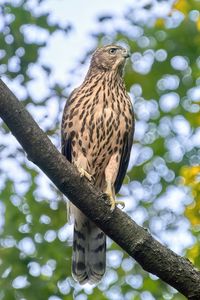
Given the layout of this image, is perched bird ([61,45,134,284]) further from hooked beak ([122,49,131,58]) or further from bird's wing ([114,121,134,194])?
hooked beak ([122,49,131,58])

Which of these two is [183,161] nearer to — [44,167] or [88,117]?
[88,117]

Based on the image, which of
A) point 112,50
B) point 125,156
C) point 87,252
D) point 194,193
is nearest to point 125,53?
point 112,50

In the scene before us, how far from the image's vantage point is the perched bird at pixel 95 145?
5.77 m

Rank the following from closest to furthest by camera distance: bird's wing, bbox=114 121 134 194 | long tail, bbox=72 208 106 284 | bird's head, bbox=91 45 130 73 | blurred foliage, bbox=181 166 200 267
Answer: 1. blurred foliage, bbox=181 166 200 267
2. long tail, bbox=72 208 106 284
3. bird's wing, bbox=114 121 134 194
4. bird's head, bbox=91 45 130 73

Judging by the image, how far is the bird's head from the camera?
21.1ft

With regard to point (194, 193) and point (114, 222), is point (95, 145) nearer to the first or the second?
point (194, 193)

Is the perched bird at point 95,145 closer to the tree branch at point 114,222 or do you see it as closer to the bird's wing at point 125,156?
the bird's wing at point 125,156

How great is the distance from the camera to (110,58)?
6516 millimetres

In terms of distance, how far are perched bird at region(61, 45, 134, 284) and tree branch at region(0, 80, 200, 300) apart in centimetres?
122

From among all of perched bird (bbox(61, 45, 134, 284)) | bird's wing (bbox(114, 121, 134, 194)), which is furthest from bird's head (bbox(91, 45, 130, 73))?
bird's wing (bbox(114, 121, 134, 194))

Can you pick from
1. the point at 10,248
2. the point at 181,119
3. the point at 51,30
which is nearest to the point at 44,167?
the point at 10,248

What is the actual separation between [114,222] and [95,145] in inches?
57.6

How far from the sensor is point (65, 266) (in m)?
6.27

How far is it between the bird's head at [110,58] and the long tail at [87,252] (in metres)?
1.27
